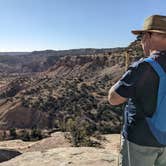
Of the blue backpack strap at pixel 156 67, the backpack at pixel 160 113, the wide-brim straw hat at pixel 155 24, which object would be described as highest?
the wide-brim straw hat at pixel 155 24

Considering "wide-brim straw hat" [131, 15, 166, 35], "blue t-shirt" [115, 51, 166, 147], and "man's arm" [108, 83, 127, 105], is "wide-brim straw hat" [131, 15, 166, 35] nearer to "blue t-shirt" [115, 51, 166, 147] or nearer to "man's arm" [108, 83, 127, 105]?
"blue t-shirt" [115, 51, 166, 147]

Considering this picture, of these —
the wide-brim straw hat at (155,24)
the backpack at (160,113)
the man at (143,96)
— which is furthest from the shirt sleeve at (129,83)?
the wide-brim straw hat at (155,24)

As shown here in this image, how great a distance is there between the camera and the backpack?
2.82 meters

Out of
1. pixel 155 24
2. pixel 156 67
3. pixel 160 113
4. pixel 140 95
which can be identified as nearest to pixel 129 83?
pixel 140 95

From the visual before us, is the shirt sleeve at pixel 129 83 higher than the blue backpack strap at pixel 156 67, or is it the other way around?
the blue backpack strap at pixel 156 67

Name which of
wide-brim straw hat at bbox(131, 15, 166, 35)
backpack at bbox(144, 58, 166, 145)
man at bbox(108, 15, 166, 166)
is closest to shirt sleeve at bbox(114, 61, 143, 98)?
man at bbox(108, 15, 166, 166)

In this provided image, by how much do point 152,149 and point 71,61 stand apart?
72478 millimetres

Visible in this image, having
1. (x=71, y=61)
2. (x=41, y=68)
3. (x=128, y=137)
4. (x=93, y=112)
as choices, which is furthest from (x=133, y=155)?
(x=41, y=68)

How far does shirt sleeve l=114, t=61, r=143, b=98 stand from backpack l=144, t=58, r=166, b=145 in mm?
122

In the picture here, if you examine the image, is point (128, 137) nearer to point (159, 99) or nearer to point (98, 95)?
point (159, 99)

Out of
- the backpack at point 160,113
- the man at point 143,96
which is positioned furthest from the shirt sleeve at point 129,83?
the backpack at point 160,113

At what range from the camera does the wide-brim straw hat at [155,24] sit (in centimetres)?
285

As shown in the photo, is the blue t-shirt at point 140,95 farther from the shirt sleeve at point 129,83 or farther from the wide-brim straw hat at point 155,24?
the wide-brim straw hat at point 155,24

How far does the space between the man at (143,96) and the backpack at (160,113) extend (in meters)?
0.02
